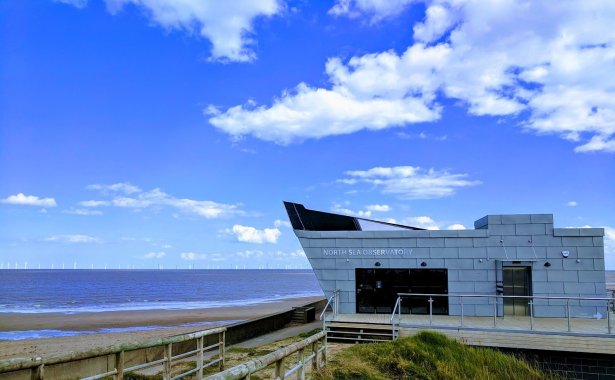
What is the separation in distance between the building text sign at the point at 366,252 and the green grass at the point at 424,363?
5483 millimetres

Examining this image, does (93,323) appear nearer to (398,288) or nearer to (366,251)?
(366,251)

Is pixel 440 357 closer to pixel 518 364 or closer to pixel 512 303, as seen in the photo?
pixel 518 364

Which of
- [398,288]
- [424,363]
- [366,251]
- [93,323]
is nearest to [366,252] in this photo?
[366,251]

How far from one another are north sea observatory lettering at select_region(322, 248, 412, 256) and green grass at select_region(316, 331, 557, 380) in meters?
5.49

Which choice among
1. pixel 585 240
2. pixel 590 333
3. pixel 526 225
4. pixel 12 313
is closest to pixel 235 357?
pixel 590 333

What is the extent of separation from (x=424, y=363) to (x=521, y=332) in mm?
4415

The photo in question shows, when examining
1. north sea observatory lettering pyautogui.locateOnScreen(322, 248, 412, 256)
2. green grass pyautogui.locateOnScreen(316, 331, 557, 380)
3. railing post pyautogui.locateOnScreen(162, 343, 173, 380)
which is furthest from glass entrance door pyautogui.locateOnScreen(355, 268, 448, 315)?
railing post pyautogui.locateOnScreen(162, 343, 173, 380)

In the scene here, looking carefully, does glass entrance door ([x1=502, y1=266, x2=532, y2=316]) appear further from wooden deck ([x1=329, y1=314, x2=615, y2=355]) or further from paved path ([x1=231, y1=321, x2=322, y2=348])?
paved path ([x1=231, y1=321, x2=322, y2=348])

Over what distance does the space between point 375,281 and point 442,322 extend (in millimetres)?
3254

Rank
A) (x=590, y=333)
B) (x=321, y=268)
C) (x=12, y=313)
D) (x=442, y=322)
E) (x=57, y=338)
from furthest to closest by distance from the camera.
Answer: (x=12, y=313)
(x=57, y=338)
(x=321, y=268)
(x=442, y=322)
(x=590, y=333)

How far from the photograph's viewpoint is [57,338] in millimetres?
28266

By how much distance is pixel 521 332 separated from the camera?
557 inches

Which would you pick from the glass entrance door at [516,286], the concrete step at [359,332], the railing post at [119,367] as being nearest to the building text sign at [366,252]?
the concrete step at [359,332]

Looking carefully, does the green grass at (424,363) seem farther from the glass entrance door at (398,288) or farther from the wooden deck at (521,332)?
the glass entrance door at (398,288)
